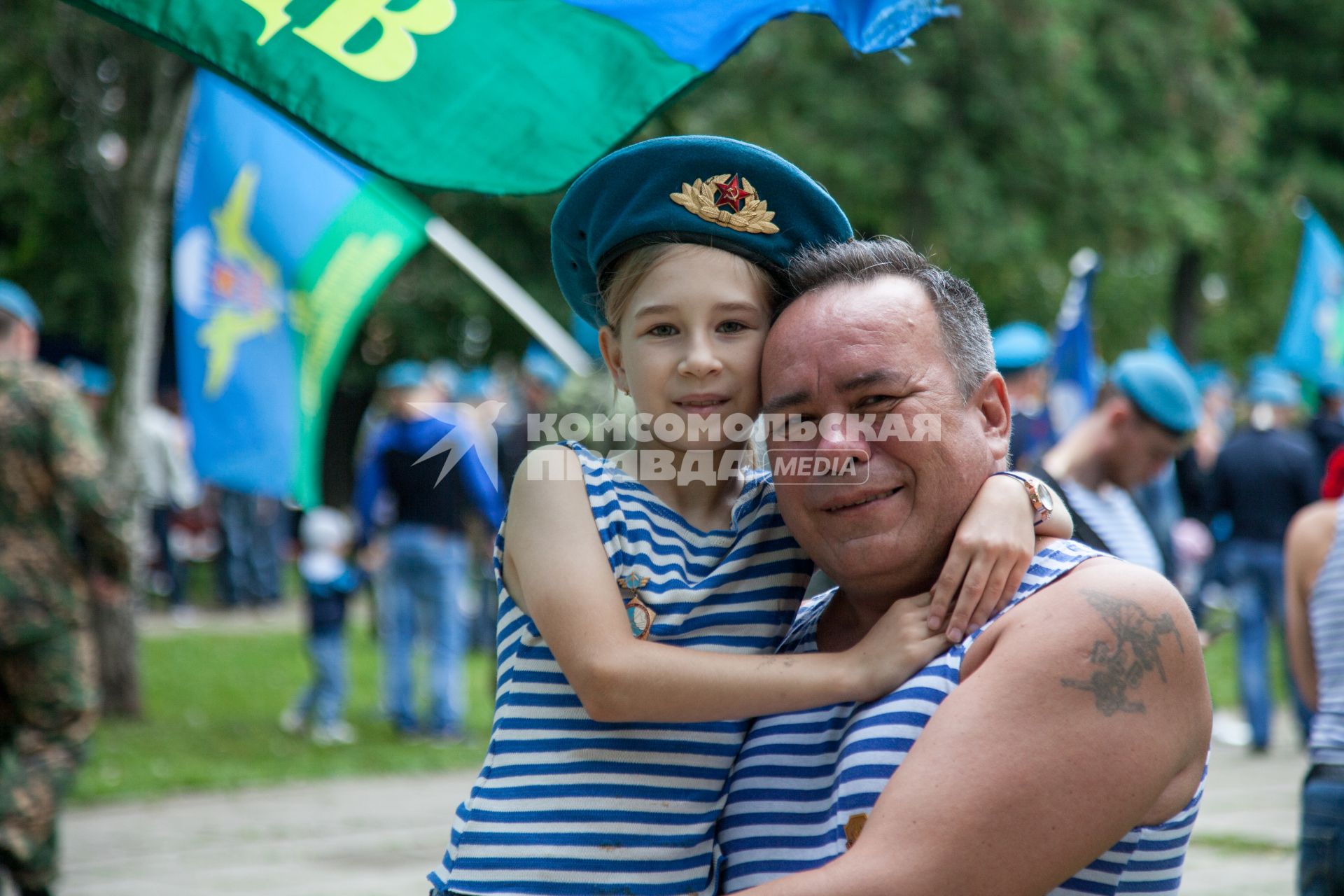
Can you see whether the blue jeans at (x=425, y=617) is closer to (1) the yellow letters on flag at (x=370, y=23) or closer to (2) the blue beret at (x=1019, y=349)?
(2) the blue beret at (x=1019, y=349)

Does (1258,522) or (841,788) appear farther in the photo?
(1258,522)

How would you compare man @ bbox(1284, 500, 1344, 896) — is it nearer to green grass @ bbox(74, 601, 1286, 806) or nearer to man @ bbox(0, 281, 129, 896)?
man @ bbox(0, 281, 129, 896)

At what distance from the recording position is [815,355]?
7.09ft

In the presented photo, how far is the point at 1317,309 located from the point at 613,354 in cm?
1052

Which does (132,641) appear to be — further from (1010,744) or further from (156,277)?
(1010,744)

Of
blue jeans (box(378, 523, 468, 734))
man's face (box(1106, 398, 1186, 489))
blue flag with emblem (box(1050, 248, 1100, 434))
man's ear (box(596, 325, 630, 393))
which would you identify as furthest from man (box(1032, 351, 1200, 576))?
blue jeans (box(378, 523, 468, 734))

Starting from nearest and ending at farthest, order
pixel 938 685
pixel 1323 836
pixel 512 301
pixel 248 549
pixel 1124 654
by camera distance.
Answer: pixel 1124 654, pixel 938 685, pixel 1323 836, pixel 512 301, pixel 248 549

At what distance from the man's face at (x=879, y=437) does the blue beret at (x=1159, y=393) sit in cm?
380

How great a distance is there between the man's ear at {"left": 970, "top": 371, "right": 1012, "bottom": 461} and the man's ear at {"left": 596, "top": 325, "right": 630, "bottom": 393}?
2.22ft

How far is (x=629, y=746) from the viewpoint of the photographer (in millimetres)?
2275

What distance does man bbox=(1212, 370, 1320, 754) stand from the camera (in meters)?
10.1

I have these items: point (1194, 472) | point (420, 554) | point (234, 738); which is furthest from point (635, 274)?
point (1194, 472)

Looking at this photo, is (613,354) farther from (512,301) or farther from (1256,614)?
(1256,614)

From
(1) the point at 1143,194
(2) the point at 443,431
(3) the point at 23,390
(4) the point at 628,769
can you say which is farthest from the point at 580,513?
(1) the point at 1143,194
